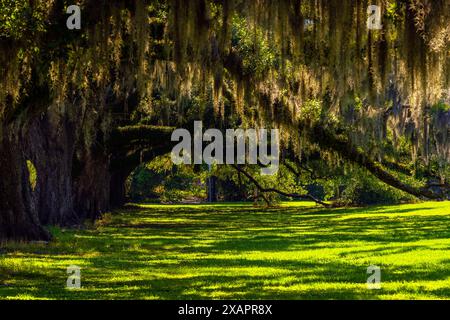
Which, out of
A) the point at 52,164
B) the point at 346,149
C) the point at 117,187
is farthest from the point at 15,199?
the point at 117,187

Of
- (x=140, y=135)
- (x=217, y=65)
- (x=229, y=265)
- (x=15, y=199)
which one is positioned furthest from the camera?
(x=140, y=135)

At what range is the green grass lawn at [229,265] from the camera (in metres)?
12.0

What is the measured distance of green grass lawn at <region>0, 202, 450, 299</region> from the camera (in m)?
12.0

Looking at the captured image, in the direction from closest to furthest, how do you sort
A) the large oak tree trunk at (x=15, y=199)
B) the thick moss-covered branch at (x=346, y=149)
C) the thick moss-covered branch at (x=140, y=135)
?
the large oak tree trunk at (x=15, y=199), the thick moss-covered branch at (x=346, y=149), the thick moss-covered branch at (x=140, y=135)

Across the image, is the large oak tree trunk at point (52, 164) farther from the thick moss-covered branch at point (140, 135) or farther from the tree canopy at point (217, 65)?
the thick moss-covered branch at point (140, 135)

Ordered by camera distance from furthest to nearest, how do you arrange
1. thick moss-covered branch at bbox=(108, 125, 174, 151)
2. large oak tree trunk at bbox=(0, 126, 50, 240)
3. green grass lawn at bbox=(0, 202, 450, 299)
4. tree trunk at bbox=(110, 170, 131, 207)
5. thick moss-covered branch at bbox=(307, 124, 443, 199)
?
1. tree trunk at bbox=(110, 170, 131, 207)
2. thick moss-covered branch at bbox=(108, 125, 174, 151)
3. thick moss-covered branch at bbox=(307, 124, 443, 199)
4. large oak tree trunk at bbox=(0, 126, 50, 240)
5. green grass lawn at bbox=(0, 202, 450, 299)

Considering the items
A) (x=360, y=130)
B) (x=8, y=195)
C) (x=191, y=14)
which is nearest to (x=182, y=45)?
(x=191, y=14)

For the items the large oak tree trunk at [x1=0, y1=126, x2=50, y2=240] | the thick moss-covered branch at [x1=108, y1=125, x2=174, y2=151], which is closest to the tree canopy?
the large oak tree trunk at [x1=0, y1=126, x2=50, y2=240]

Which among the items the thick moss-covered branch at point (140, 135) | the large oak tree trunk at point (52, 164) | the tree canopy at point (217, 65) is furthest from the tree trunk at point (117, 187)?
the tree canopy at point (217, 65)

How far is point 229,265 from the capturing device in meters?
16.6

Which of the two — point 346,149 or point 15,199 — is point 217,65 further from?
point 15,199

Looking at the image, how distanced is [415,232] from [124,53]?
1427 centimetres

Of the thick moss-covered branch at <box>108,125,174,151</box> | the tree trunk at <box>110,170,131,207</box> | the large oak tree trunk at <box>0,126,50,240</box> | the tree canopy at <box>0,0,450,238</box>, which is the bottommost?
the tree trunk at <box>110,170,131,207</box>

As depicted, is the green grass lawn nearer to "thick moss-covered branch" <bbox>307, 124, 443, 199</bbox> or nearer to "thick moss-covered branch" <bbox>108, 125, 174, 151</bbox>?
"thick moss-covered branch" <bbox>307, 124, 443, 199</bbox>
